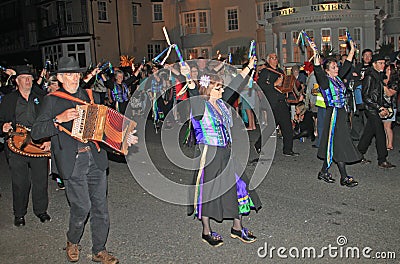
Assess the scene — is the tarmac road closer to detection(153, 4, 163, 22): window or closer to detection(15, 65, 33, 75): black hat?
detection(15, 65, 33, 75): black hat

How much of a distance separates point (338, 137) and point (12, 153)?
4732 mm

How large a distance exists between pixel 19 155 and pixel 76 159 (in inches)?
73.1

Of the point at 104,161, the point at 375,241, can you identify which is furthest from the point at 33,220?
the point at 375,241

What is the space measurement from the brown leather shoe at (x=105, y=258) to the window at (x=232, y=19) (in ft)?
97.1

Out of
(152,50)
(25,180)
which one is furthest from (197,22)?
(25,180)

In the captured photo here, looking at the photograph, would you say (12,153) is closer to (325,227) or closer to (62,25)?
(325,227)

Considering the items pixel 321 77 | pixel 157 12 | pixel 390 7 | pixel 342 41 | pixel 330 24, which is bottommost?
pixel 321 77

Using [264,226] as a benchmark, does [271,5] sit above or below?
above

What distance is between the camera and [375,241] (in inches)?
212

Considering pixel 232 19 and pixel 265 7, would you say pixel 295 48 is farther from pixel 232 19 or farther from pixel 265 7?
pixel 232 19

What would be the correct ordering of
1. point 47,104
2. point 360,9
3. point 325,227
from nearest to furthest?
point 47,104
point 325,227
point 360,9

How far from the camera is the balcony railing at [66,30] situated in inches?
1444

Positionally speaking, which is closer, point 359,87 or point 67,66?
point 67,66

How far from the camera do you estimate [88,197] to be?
5.07 metres
